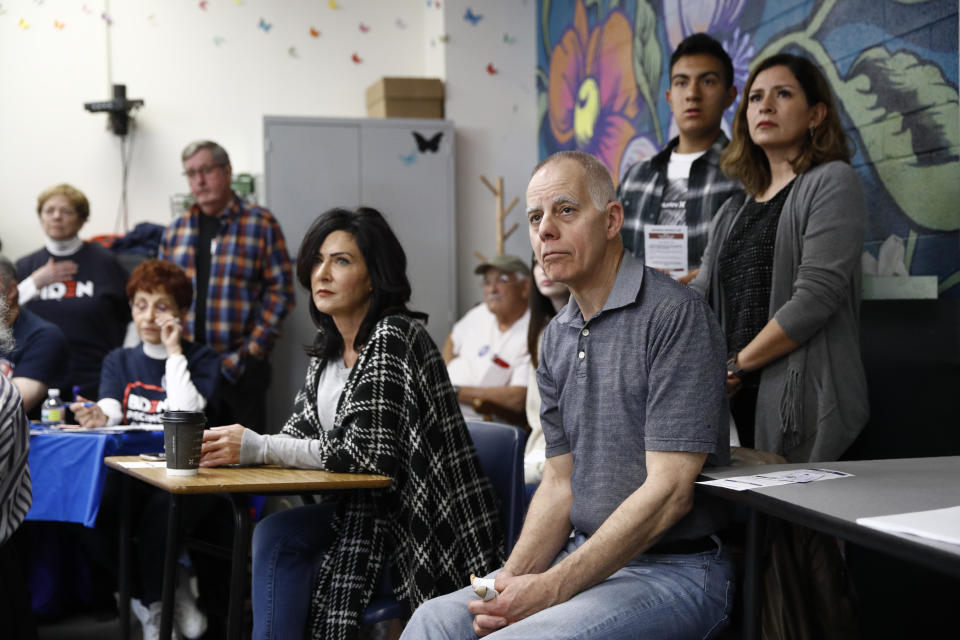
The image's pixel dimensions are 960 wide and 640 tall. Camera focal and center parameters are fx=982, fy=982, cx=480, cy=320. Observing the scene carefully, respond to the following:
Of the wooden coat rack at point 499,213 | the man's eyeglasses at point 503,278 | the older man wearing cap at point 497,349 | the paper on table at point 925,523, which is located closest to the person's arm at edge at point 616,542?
the paper on table at point 925,523

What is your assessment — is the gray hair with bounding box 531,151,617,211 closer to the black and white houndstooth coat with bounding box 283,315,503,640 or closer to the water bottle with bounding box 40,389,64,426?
the black and white houndstooth coat with bounding box 283,315,503,640

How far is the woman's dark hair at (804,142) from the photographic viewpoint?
253 cm

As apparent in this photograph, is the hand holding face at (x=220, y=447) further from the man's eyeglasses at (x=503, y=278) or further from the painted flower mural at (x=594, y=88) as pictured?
the painted flower mural at (x=594, y=88)

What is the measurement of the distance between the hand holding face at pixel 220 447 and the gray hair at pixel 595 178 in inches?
39.3

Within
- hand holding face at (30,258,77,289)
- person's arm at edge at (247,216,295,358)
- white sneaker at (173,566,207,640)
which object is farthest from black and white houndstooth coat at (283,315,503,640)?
hand holding face at (30,258,77,289)

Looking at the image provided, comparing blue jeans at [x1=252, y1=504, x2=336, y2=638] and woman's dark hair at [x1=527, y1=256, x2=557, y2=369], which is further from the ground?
woman's dark hair at [x1=527, y1=256, x2=557, y2=369]

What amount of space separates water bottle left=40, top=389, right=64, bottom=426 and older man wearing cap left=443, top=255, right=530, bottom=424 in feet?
5.42

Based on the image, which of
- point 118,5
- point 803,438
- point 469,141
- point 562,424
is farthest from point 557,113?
point 562,424

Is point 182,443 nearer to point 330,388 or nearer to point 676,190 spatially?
point 330,388

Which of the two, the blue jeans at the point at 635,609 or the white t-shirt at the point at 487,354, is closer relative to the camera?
the blue jeans at the point at 635,609

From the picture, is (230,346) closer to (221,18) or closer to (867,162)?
(221,18)

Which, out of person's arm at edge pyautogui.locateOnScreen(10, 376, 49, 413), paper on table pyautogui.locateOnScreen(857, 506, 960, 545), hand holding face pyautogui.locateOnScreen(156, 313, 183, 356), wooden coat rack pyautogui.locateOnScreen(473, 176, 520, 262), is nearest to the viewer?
paper on table pyautogui.locateOnScreen(857, 506, 960, 545)

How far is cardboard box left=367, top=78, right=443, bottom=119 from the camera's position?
577 cm

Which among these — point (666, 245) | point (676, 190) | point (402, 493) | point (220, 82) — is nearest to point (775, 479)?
point (402, 493)
